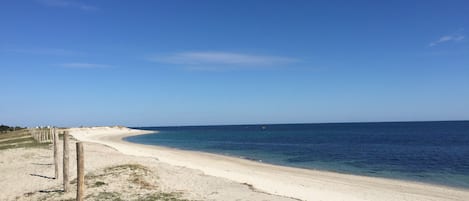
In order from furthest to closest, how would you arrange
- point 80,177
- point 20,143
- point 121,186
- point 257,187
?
point 20,143, point 257,187, point 121,186, point 80,177

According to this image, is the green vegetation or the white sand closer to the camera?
the white sand

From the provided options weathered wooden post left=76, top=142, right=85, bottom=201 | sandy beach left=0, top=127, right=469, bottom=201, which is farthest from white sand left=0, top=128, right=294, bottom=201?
weathered wooden post left=76, top=142, right=85, bottom=201

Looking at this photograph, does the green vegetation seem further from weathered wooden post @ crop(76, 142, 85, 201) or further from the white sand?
weathered wooden post @ crop(76, 142, 85, 201)

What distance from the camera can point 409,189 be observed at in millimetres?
18625

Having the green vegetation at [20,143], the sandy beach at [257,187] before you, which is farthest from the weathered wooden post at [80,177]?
the green vegetation at [20,143]

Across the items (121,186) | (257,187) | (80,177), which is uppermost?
(80,177)

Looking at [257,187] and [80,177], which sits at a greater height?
[80,177]

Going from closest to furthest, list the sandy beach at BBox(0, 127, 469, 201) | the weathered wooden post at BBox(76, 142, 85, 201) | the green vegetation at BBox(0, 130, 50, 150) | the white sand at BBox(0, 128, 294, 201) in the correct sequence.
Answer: the weathered wooden post at BBox(76, 142, 85, 201) → the white sand at BBox(0, 128, 294, 201) → the sandy beach at BBox(0, 127, 469, 201) → the green vegetation at BBox(0, 130, 50, 150)

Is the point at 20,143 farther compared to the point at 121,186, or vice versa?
the point at 20,143

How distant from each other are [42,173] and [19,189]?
361cm

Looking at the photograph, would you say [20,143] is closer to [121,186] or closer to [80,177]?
[121,186]

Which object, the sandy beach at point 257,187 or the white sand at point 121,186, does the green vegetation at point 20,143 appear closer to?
the sandy beach at point 257,187

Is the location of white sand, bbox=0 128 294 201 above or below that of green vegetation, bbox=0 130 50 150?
below

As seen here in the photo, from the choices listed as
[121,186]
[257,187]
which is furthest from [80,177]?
[257,187]
